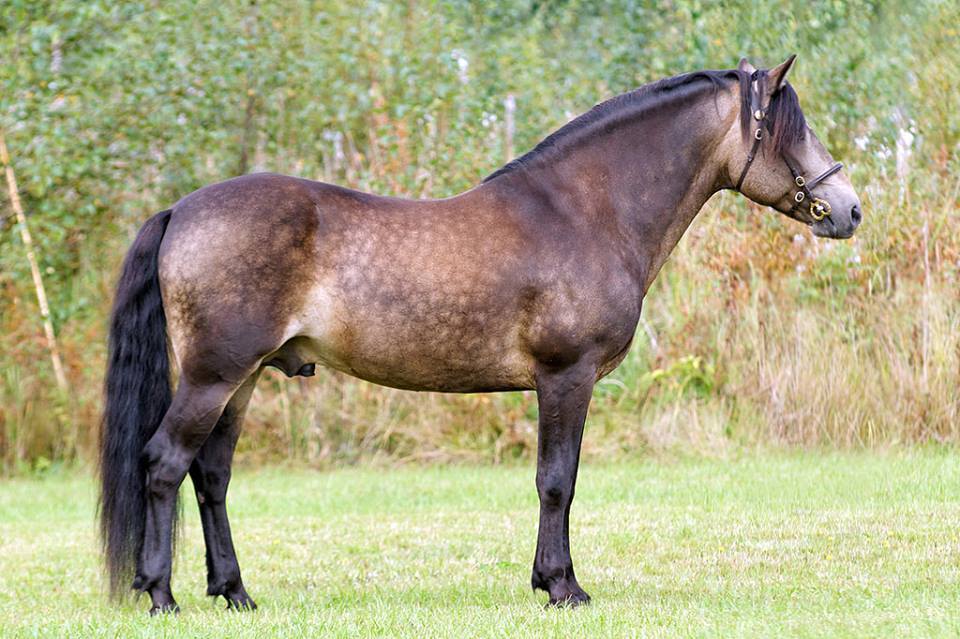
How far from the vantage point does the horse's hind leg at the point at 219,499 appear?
18.0 ft

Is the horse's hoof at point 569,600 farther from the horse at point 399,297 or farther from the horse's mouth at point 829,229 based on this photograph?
the horse's mouth at point 829,229

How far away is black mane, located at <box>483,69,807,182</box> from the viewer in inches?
212

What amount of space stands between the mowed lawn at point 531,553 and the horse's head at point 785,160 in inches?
64.3

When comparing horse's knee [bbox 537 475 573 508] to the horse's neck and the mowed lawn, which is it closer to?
the mowed lawn

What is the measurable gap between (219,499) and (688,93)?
108 inches

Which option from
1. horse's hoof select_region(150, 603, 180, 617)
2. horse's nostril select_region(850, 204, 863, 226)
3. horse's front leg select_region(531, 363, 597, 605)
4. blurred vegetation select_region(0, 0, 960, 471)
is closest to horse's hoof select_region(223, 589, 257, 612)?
horse's hoof select_region(150, 603, 180, 617)

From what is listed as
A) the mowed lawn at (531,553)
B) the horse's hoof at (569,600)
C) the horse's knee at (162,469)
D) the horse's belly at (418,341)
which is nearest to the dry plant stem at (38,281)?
the mowed lawn at (531,553)

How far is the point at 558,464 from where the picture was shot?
524 cm

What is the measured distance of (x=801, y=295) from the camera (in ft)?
33.4

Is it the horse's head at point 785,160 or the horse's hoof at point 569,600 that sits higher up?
the horse's head at point 785,160

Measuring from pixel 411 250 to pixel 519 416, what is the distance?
5183 millimetres

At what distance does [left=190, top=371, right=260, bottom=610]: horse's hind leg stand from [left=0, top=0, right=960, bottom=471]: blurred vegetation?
4.77 m

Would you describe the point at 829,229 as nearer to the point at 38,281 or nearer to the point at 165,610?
the point at 165,610

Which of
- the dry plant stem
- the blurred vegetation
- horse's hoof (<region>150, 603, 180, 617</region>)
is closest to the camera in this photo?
horse's hoof (<region>150, 603, 180, 617</region>)
